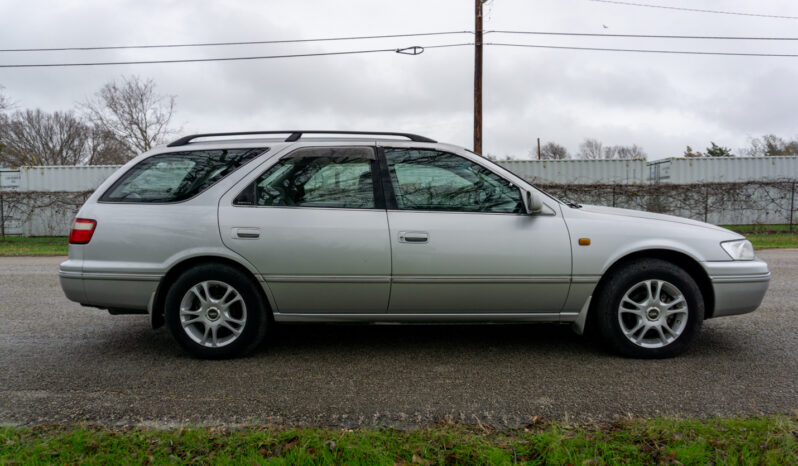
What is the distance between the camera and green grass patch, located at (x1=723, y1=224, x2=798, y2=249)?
12.4 metres

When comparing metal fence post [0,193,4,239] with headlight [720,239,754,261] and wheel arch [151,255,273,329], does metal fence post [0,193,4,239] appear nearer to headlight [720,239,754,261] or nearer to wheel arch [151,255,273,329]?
wheel arch [151,255,273,329]

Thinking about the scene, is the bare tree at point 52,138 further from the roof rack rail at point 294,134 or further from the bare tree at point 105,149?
the roof rack rail at point 294,134

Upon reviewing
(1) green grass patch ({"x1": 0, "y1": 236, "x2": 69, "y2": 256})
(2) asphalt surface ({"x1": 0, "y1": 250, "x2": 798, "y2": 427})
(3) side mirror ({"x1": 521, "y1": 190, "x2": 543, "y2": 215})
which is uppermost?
(3) side mirror ({"x1": 521, "y1": 190, "x2": 543, "y2": 215})

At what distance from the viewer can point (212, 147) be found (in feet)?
12.6

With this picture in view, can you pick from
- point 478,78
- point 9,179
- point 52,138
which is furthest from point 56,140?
point 478,78

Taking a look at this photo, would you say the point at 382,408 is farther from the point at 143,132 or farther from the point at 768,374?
the point at 143,132

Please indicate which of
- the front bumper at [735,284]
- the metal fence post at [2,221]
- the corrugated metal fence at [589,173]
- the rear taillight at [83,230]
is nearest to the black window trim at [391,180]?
the front bumper at [735,284]

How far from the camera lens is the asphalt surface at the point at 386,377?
2.72 m

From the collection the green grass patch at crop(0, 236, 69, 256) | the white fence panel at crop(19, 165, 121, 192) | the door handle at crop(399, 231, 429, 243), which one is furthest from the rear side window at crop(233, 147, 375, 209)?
the white fence panel at crop(19, 165, 121, 192)

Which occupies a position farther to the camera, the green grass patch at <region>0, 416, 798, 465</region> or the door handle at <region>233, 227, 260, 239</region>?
the door handle at <region>233, 227, 260, 239</region>

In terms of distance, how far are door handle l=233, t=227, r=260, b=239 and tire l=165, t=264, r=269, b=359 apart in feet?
0.80

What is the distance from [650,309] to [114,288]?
385 cm

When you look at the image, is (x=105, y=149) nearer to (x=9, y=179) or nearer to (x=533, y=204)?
(x=9, y=179)

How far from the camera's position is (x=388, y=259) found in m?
3.49
